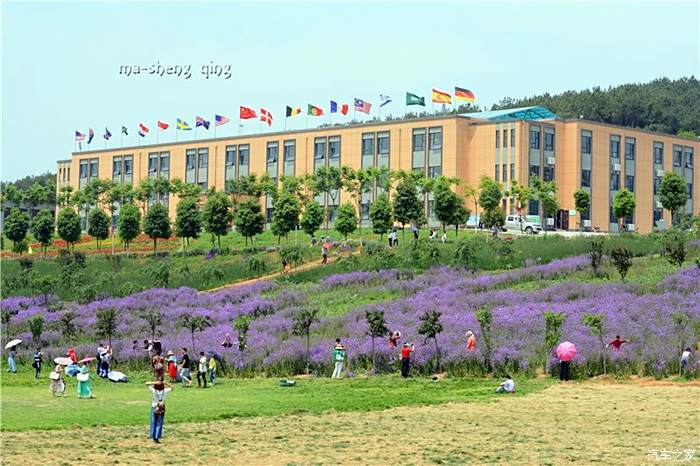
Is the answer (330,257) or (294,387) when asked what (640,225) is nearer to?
(330,257)

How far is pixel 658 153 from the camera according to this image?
121 m

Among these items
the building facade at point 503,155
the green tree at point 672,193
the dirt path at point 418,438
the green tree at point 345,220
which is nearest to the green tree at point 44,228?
the building facade at point 503,155

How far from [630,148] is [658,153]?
4.68 metres

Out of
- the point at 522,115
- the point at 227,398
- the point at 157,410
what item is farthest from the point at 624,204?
the point at 157,410

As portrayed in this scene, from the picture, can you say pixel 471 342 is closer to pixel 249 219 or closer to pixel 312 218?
pixel 312 218

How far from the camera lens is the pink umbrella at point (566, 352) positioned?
39.5 m

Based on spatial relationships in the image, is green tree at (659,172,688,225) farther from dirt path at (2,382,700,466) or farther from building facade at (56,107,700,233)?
dirt path at (2,382,700,466)

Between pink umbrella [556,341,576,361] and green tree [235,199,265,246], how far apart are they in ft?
181

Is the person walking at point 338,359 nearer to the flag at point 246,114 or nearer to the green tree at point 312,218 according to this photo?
the green tree at point 312,218

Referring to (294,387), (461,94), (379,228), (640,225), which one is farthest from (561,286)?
(640,225)

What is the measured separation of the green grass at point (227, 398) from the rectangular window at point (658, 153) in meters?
85.3

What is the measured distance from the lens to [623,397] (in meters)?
34.9

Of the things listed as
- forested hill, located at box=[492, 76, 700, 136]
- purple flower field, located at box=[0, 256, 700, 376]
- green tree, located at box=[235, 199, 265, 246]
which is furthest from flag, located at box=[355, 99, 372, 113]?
forested hill, located at box=[492, 76, 700, 136]

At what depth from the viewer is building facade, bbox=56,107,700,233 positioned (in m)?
110
